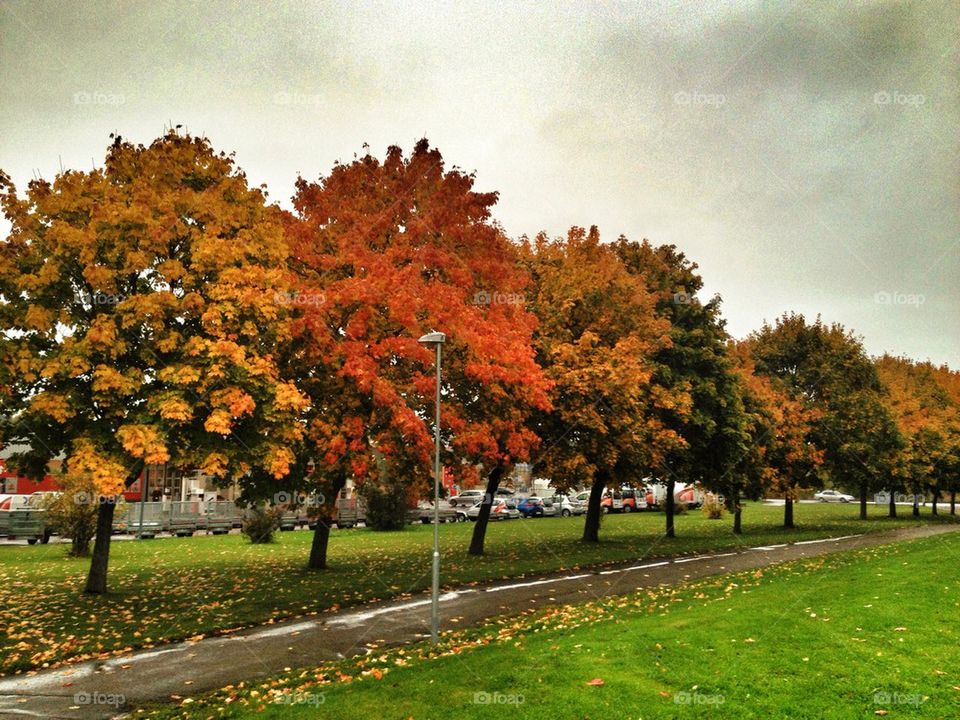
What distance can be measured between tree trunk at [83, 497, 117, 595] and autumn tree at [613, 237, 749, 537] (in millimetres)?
19333

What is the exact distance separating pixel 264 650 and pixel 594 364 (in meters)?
13.6

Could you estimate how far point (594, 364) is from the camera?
22.0 m

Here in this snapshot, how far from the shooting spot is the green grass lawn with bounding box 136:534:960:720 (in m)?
7.37

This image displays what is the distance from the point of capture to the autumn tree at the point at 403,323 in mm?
16094

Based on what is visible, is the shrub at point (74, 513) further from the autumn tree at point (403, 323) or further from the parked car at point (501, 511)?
the parked car at point (501, 511)

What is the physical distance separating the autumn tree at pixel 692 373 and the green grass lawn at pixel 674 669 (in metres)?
15.6

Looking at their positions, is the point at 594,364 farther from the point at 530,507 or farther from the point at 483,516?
the point at 530,507

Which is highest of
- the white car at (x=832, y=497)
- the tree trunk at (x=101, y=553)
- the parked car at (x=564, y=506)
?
the tree trunk at (x=101, y=553)

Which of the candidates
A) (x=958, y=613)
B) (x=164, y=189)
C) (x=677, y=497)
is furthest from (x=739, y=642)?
(x=677, y=497)

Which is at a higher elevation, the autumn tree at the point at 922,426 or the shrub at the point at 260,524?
the autumn tree at the point at 922,426

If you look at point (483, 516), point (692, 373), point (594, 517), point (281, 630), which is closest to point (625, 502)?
point (594, 517)

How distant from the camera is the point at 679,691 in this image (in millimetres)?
7805

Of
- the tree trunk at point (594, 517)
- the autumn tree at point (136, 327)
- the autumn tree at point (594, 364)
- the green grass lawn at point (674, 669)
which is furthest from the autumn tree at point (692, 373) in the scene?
the autumn tree at point (136, 327)

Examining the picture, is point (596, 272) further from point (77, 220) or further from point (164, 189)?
point (77, 220)
